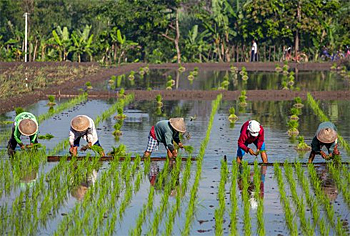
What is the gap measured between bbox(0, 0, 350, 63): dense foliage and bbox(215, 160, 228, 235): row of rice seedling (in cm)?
2823

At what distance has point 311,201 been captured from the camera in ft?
33.3

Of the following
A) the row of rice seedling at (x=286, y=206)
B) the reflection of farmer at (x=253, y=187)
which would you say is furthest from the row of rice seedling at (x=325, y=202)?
the reflection of farmer at (x=253, y=187)

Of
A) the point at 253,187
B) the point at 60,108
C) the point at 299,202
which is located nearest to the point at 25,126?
the point at 253,187

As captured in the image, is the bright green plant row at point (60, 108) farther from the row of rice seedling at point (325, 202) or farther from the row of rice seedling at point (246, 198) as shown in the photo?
the row of rice seedling at point (325, 202)

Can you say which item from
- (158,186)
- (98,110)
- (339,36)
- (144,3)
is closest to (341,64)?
(339,36)

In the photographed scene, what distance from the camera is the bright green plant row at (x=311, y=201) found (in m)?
8.83

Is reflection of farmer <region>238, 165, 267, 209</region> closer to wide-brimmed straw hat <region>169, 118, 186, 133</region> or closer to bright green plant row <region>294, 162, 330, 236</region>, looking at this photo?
bright green plant row <region>294, 162, 330, 236</region>

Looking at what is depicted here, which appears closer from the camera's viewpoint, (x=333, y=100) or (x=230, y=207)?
(x=230, y=207)

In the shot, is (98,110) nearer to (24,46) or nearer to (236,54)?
(24,46)

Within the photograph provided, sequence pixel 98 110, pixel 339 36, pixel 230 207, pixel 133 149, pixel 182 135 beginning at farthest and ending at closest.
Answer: pixel 339 36 → pixel 98 110 → pixel 182 135 → pixel 133 149 → pixel 230 207

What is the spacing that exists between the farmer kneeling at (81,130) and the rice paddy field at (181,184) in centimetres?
24

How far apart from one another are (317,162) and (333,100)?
11.5 meters

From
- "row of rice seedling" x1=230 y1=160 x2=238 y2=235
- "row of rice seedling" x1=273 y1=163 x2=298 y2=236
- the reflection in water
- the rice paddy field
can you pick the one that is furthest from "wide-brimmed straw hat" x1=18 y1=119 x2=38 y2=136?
the reflection in water

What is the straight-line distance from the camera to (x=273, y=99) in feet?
81.1
